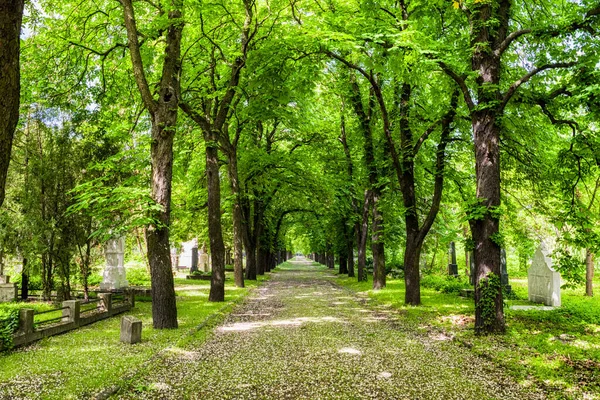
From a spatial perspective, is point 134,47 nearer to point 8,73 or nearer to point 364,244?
A: point 8,73

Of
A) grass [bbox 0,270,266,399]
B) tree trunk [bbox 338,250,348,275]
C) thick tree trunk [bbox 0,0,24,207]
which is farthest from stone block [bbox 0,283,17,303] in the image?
tree trunk [bbox 338,250,348,275]

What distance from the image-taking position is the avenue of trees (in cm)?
917

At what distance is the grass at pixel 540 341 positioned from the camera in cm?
613

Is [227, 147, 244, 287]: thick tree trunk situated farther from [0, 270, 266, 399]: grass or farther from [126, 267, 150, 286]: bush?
[0, 270, 266, 399]: grass

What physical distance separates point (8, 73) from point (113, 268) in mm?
15419

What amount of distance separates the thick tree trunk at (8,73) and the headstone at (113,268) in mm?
14557

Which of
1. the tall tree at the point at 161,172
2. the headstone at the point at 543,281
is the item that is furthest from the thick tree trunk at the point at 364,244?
the tall tree at the point at 161,172

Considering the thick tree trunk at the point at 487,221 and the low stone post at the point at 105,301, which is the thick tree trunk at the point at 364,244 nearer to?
the thick tree trunk at the point at 487,221

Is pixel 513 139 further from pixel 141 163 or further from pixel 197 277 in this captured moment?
pixel 197 277

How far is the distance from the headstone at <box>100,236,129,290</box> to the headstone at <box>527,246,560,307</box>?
51.5ft

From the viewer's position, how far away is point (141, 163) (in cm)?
1274

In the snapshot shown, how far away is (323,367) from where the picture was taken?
23.2 ft

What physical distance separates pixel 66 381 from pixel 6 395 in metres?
0.76

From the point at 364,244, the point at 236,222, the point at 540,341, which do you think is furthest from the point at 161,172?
the point at 364,244
